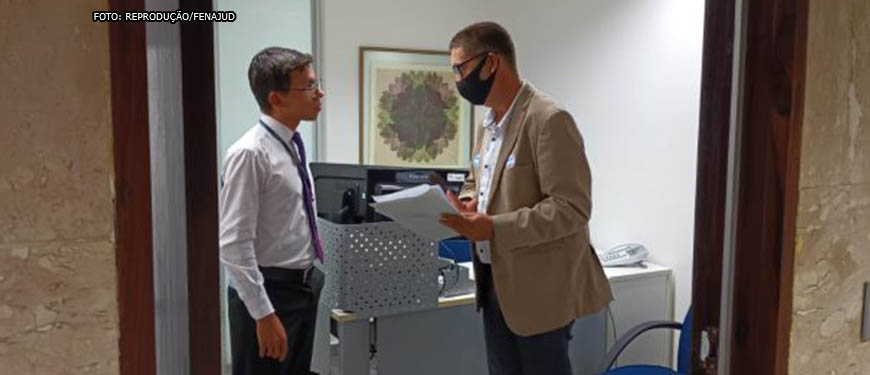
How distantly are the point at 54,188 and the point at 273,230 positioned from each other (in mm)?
1324

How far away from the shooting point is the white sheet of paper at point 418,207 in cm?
167

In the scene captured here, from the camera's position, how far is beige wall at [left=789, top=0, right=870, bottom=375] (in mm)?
1039

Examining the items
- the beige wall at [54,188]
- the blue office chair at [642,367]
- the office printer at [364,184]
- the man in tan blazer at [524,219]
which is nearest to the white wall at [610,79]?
the blue office chair at [642,367]

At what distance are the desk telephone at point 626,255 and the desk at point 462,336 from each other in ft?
0.18

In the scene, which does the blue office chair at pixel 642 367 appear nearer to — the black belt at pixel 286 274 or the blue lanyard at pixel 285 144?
the black belt at pixel 286 274

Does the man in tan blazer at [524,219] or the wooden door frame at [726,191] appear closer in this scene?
the wooden door frame at [726,191]

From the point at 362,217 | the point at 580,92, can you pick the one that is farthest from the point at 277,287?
the point at 580,92

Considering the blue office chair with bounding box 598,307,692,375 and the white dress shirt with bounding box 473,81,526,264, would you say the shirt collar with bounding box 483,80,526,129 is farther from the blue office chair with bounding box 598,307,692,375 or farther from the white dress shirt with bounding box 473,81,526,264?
the blue office chair with bounding box 598,307,692,375

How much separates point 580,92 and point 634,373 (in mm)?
1649

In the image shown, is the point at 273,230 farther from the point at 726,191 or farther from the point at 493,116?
the point at 726,191

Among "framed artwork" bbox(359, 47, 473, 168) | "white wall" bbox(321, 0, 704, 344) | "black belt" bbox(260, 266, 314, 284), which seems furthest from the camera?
"framed artwork" bbox(359, 47, 473, 168)

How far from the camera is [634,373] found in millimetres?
2525

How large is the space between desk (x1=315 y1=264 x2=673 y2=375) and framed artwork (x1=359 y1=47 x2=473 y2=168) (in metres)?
1.45

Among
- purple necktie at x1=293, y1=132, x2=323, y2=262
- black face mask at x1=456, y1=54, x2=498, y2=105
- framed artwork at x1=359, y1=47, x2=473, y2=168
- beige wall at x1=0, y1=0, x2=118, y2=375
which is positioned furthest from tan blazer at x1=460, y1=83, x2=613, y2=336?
framed artwork at x1=359, y1=47, x2=473, y2=168
